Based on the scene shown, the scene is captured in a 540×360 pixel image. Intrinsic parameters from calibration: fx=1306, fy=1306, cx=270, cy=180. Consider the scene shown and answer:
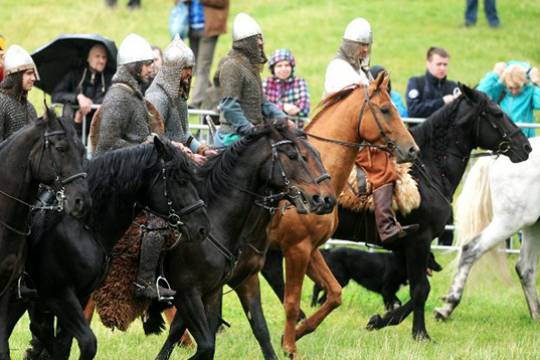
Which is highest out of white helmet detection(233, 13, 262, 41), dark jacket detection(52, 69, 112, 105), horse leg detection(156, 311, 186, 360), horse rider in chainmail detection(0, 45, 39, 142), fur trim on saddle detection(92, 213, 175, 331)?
white helmet detection(233, 13, 262, 41)

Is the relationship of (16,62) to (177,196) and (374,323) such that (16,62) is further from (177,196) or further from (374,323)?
(374,323)

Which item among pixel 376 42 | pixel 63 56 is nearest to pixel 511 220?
pixel 63 56

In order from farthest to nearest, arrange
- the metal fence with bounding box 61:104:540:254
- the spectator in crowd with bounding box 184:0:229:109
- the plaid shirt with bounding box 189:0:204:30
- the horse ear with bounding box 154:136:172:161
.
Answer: the plaid shirt with bounding box 189:0:204:30, the spectator in crowd with bounding box 184:0:229:109, the metal fence with bounding box 61:104:540:254, the horse ear with bounding box 154:136:172:161

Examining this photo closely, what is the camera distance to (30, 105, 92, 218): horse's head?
26.5 feet

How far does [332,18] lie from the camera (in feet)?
95.8

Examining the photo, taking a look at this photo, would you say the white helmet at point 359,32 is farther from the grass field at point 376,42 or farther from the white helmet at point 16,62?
the white helmet at point 16,62

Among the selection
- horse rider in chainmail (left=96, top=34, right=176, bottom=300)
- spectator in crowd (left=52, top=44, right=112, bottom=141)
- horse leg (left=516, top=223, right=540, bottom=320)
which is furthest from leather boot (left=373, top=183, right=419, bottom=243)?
spectator in crowd (left=52, top=44, right=112, bottom=141)

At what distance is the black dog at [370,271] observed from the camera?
1359 cm

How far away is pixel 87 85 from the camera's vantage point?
14695 mm

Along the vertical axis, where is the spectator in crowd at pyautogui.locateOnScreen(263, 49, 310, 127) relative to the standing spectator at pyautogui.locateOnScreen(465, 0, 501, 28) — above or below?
above

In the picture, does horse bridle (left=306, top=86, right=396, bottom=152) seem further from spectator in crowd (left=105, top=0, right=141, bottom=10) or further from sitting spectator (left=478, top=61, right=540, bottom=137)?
spectator in crowd (left=105, top=0, right=141, bottom=10)

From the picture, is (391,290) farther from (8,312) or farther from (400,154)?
(8,312)

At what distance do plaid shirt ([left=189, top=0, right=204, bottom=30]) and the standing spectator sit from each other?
32.9ft

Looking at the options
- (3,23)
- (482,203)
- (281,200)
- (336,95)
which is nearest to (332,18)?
(3,23)
